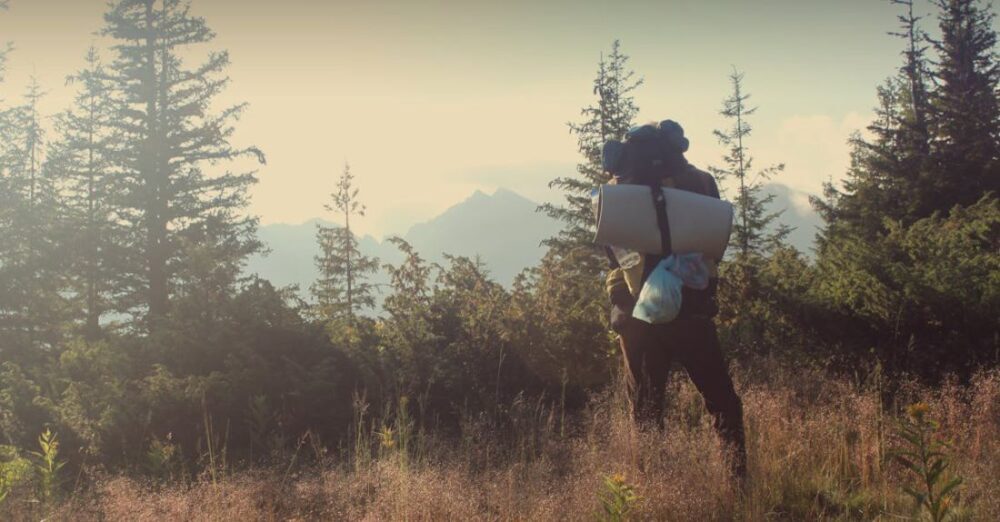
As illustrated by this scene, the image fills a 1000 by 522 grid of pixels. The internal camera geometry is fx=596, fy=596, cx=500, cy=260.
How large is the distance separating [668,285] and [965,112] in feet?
82.3

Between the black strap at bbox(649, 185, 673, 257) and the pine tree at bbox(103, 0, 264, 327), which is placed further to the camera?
the pine tree at bbox(103, 0, 264, 327)

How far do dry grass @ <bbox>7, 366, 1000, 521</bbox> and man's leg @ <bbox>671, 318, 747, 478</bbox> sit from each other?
11 centimetres

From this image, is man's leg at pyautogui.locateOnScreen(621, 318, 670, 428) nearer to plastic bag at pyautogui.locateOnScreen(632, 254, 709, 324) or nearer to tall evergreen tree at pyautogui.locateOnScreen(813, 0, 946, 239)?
plastic bag at pyautogui.locateOnScreen(632, 254, 709, 324)

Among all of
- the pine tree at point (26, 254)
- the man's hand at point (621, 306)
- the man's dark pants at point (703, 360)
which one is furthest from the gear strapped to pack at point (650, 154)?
the pine tree at point (26, 254)

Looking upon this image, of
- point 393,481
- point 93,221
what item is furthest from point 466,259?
point 93,221

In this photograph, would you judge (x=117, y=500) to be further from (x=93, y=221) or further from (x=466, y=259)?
(x=93, y=221)

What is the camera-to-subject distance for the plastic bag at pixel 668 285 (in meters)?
3.02

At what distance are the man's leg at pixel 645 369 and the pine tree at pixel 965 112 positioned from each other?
20.9 m

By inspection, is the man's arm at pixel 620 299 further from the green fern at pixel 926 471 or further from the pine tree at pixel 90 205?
the pine tree at pixel 90 205

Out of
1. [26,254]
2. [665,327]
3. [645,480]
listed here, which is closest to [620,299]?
[665,327]

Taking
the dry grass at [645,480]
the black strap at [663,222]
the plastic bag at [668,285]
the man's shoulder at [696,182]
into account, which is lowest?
the dry grass at [645,480]

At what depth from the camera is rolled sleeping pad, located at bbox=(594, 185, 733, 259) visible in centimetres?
317

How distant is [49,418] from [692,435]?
617cm

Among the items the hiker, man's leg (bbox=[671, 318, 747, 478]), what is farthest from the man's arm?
man's leg (bbox=[671, 318, 747, 478])
